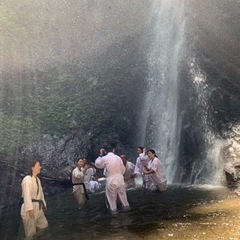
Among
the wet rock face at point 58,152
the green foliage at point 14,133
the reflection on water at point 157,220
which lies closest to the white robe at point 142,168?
the reflection on water at point 157,220

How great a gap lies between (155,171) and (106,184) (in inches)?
97.7

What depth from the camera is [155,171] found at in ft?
34.7

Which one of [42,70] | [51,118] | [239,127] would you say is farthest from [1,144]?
[239,127]

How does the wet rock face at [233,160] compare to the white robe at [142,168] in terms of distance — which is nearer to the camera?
the wet rock face at [233,160]

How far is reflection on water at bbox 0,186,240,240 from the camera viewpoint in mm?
5887

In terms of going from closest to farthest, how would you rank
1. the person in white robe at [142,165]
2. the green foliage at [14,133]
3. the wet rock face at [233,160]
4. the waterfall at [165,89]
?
the wet rock face at [233,160] → the person in white robe at [142,165] → the waterfall at [165,89] → the green foliage at [14,133]

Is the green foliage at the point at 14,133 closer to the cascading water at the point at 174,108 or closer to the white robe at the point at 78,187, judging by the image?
the cascading water at the point at 174,108

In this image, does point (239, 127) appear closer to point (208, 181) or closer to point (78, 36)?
point (208, 181)

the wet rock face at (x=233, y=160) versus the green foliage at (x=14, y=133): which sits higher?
the green foliage at (x=14, y=133)

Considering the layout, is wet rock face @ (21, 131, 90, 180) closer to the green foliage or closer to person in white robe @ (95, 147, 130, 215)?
the green foliage

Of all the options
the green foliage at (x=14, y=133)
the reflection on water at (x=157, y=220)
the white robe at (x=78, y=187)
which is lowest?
the reflection on water at (x=157, y=220)

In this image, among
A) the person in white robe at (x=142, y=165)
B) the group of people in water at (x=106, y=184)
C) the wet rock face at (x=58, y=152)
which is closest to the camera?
the group of people in water at (x=106, y=184)

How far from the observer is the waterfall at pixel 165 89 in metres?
16.5

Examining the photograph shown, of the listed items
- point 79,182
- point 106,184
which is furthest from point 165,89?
point 106,184
